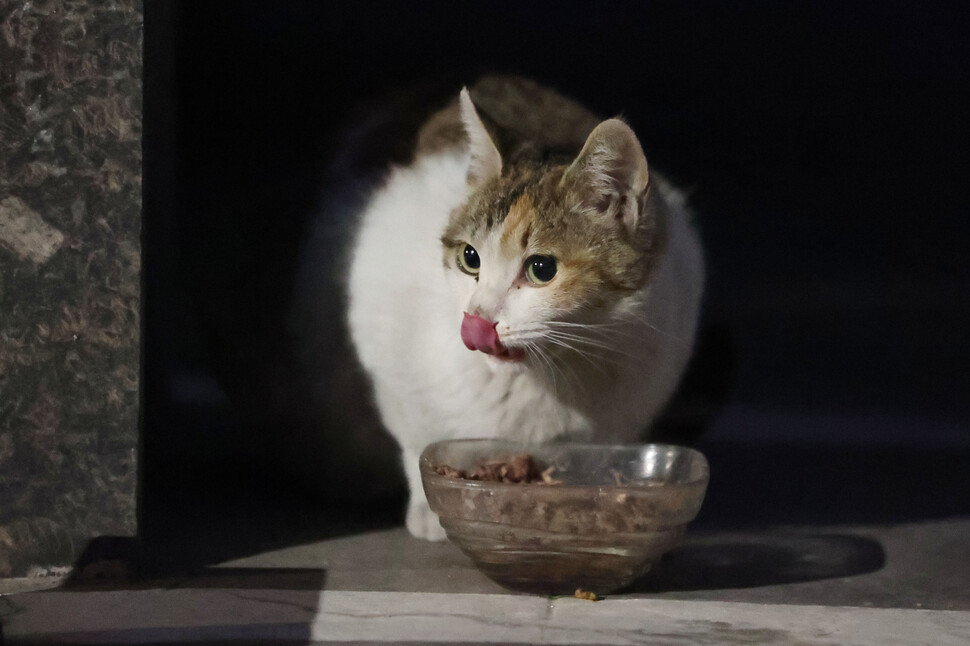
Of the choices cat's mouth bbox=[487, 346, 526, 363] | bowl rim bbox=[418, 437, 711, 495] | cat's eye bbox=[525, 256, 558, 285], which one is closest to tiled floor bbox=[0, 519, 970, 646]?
bowl rim bbox=[418, 437, 711, 495]

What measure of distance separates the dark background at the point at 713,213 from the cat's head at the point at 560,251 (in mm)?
757

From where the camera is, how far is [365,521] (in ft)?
7.91

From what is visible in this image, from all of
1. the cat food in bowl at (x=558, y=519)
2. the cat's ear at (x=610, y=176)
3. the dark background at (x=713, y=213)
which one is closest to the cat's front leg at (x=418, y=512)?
the dark background at (x=713, y=213)

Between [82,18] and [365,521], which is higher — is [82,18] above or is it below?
above

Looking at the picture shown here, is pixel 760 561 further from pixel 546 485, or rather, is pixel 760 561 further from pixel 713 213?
pixel 713 213

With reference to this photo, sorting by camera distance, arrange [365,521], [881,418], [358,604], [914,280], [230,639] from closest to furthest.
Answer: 1. [230,639]
2. [358,604]
3. [365,521]
4. [881,418]
5. [914,280]

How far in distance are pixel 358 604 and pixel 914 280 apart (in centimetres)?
278

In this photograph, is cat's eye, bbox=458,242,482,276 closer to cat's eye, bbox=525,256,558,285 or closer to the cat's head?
the cat's head

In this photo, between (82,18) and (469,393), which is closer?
(82,18)

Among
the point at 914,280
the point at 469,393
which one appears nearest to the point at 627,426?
the point at 469,393

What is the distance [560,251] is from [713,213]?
7.16ft

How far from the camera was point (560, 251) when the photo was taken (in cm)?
183

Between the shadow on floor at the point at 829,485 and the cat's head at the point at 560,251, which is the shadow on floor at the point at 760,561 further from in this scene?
the cat's head at the point at 560,251

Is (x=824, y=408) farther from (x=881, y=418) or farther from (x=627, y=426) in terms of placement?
(x=627, y=426)
